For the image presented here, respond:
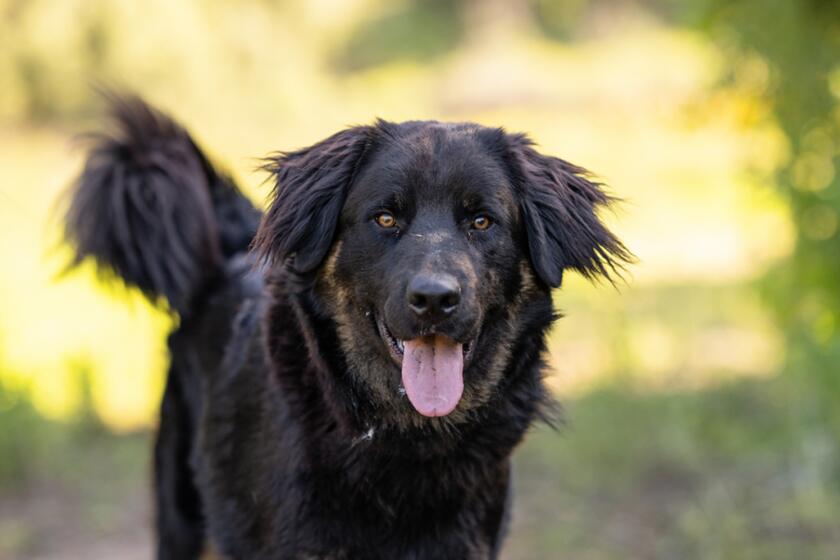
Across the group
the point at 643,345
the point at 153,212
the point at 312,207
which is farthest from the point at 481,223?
the point at 643,345

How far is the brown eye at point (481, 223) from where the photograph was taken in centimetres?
347

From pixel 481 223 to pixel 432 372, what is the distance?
0.51 metres

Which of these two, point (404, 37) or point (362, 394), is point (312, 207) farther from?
point (404, 37)

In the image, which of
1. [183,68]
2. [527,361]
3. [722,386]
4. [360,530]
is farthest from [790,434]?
[183,68]

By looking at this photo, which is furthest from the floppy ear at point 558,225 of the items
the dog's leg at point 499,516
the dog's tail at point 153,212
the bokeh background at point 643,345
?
the dog's tail at point 153,212

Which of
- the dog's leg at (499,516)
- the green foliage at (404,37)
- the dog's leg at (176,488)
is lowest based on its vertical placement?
the dog's leg at (176,488)

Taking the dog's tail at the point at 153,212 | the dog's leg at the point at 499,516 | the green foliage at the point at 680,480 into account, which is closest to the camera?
the dog's leg at the point at 499,516

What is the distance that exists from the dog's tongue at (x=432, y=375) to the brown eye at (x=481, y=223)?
1.27 ft

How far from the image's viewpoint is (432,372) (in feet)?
11.0

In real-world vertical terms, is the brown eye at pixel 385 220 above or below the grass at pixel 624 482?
above

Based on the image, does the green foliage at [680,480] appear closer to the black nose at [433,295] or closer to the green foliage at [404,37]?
the black nose at [433,295]

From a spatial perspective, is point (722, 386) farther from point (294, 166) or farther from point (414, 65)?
point (414, 65)

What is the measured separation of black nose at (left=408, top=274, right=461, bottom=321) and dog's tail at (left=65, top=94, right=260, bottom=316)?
72.9 inches

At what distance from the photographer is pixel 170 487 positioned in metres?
4.67
